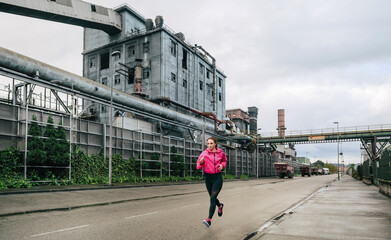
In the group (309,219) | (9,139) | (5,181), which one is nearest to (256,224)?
(309,219)

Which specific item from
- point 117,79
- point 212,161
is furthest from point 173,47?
point 212,161

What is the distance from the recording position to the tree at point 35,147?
63.9 ft

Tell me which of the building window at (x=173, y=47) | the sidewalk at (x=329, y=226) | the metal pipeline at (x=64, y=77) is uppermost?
the building window at (x=173, y=47)

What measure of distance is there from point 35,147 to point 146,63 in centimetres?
3064

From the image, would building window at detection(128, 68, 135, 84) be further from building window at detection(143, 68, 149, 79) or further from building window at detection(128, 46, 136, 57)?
building window at detection(128, 46, 136, 57)

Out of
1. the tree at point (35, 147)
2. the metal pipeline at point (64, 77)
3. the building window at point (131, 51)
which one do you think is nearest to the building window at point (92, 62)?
the building window at point (131, 51)

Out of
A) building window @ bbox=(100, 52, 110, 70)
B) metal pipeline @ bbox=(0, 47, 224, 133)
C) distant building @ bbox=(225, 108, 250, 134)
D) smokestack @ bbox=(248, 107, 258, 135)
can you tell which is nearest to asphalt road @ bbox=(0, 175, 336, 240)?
metal pipeline @ bbox=(0, 47, 224, 133)

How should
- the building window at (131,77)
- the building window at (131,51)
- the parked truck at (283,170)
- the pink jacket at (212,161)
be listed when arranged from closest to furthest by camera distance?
the pink jacket at (212,161) < the building window at (131,77) < the building window at (131,51) < the parked truck at (283,170)

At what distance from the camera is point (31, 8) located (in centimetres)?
3459

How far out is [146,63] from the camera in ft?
160

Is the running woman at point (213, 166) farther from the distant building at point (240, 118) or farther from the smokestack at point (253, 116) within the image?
the smokestack at point (253, 116)

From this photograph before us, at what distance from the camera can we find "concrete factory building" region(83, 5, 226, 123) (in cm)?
4804

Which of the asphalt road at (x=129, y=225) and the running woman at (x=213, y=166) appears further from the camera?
the running woman at (x=213, y=166)

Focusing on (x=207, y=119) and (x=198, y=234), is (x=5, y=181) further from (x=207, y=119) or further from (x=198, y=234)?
(x=207, y=119)
